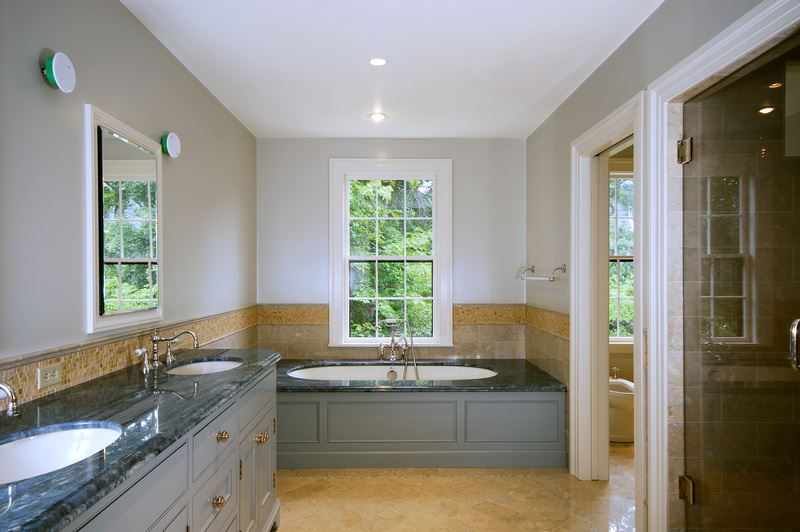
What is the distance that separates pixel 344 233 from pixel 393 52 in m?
2.06

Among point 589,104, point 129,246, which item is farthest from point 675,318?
point 129,246

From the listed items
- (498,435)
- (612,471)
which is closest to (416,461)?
(498,435)

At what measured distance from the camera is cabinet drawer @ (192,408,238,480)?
1.62 metres

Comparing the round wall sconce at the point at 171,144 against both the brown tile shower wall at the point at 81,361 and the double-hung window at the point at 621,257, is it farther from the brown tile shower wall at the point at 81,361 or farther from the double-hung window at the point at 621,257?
the double-hung window at the point at 621,257

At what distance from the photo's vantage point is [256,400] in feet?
7.64

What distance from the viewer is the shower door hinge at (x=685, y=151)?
219cm

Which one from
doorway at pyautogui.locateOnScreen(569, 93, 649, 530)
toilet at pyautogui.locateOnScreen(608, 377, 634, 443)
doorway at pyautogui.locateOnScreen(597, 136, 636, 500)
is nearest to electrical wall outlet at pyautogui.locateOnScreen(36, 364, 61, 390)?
doorway at pyautogui.locateOnScreen(569, 93, 649, 530)

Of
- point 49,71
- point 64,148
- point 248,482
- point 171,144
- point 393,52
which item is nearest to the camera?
point 49,71

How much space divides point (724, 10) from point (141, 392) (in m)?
2.55

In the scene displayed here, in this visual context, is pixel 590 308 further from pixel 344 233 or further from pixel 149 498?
pixel 149 498

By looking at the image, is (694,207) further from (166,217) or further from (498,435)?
(166,217)

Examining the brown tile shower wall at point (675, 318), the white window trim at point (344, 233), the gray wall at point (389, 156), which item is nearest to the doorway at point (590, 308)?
the brown tile shower wall at point (675, 318)

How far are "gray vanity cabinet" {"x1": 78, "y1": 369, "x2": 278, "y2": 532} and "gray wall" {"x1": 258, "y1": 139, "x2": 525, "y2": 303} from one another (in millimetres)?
2006

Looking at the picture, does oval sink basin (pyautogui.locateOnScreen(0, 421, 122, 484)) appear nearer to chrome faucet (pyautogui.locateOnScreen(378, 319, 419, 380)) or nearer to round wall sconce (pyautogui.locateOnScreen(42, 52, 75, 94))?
round wall sconce (pyautogui.locateOnScreen(42, 52, 75, 94))
